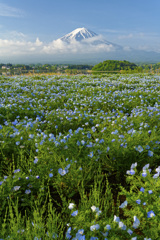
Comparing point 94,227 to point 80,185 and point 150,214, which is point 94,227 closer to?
point 150,214

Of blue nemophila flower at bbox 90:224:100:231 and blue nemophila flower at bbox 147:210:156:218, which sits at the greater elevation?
blue nemophila flower at bbox 147:210:156:218

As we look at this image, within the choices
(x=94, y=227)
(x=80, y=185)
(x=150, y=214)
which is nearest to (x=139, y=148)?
(x=80, y=185)

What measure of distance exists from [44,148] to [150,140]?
6.04 ft

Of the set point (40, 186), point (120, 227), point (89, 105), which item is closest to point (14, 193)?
point (40, 186)

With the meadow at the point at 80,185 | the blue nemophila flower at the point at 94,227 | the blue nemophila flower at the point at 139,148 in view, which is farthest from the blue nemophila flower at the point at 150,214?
the blue nemophila flower at the point at 139,148

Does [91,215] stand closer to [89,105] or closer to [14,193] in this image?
[14,193]

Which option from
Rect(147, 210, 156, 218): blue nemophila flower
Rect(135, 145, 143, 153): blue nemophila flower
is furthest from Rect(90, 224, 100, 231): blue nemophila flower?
Rect(135, 145, 143, 153): blue nemophila flower

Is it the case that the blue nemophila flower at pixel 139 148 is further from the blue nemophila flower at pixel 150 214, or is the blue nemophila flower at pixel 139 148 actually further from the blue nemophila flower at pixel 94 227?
the blue nemophila flower at pixel 94 227

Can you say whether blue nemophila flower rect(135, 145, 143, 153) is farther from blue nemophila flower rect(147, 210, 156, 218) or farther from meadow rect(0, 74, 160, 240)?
blue nemophila flower rect(147, 210, 156, 218)

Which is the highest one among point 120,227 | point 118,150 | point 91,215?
point 118,150

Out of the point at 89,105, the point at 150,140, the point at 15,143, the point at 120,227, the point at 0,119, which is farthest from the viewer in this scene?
the point at 89,105

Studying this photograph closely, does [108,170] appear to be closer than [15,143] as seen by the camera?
Yes

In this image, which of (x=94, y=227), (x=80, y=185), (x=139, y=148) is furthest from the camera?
(x=139, y=148)

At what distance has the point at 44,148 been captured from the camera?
10.3 ft
